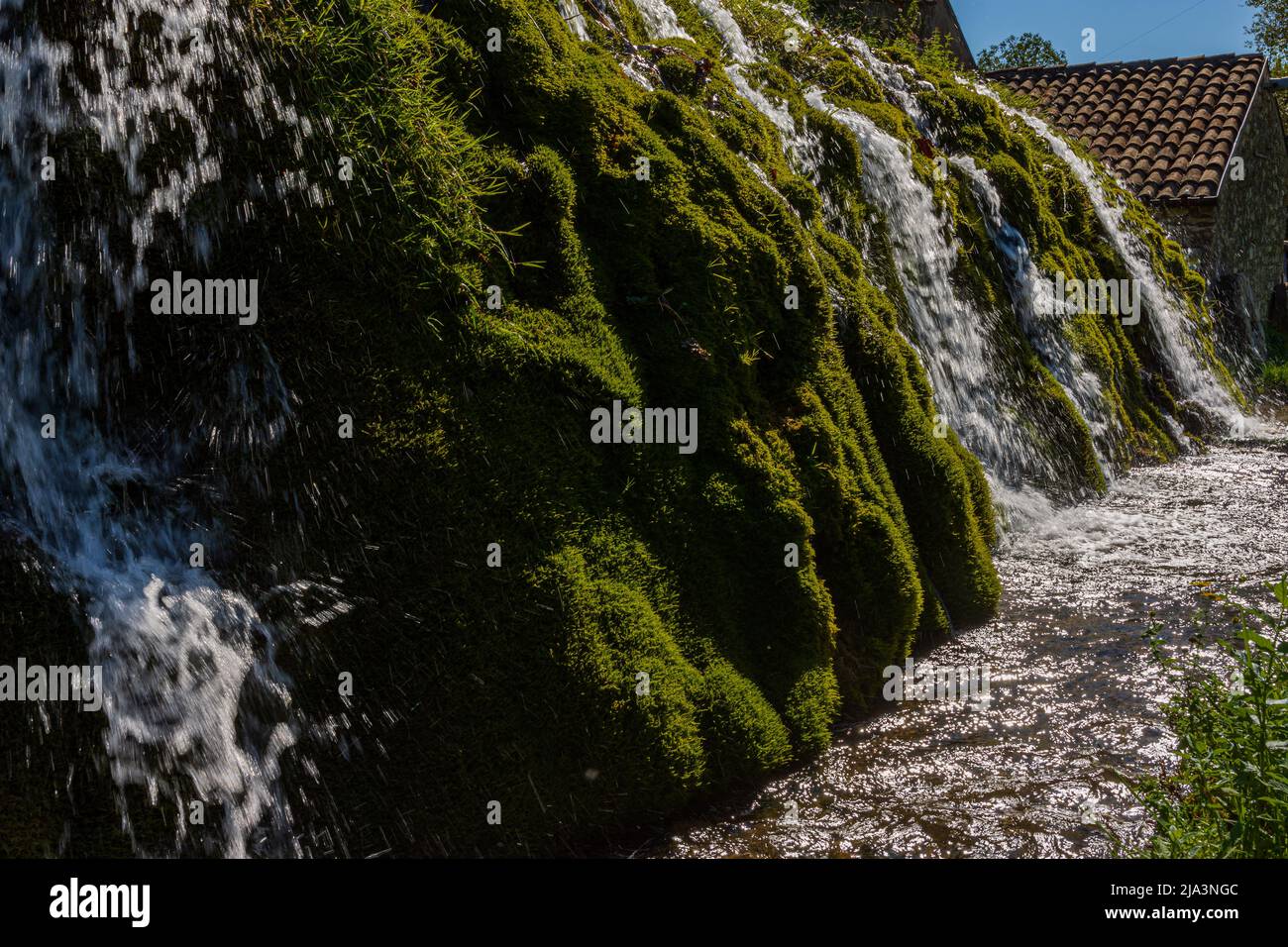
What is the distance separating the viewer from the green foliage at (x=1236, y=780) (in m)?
3.20

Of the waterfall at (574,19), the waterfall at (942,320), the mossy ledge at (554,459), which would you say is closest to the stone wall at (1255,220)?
the waterfall at (942,320)

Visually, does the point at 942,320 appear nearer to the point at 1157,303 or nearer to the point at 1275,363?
the point at 1157,303

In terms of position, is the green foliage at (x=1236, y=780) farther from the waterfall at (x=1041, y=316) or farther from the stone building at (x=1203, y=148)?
the stone building at (x=1203, y=148)

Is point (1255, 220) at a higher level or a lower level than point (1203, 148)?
lower

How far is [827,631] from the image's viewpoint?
5.02 meters

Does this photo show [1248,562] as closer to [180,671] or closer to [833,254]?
[833,254]

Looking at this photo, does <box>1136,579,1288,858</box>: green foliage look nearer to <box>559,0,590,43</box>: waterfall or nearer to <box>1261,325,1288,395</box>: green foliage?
<box>559,0,590,43</box>: waterfall

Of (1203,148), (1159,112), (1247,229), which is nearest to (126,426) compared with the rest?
(1203,148)

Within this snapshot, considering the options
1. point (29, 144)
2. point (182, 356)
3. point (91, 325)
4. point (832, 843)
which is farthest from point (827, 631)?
point (29, 144)

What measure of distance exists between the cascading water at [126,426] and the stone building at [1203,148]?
16.4 m

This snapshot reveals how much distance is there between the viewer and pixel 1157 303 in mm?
12742

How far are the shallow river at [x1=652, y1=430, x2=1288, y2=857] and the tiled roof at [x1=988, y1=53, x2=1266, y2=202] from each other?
11.6 metres

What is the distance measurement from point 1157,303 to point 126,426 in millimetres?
12446

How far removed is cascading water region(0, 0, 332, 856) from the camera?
3.54 metres
